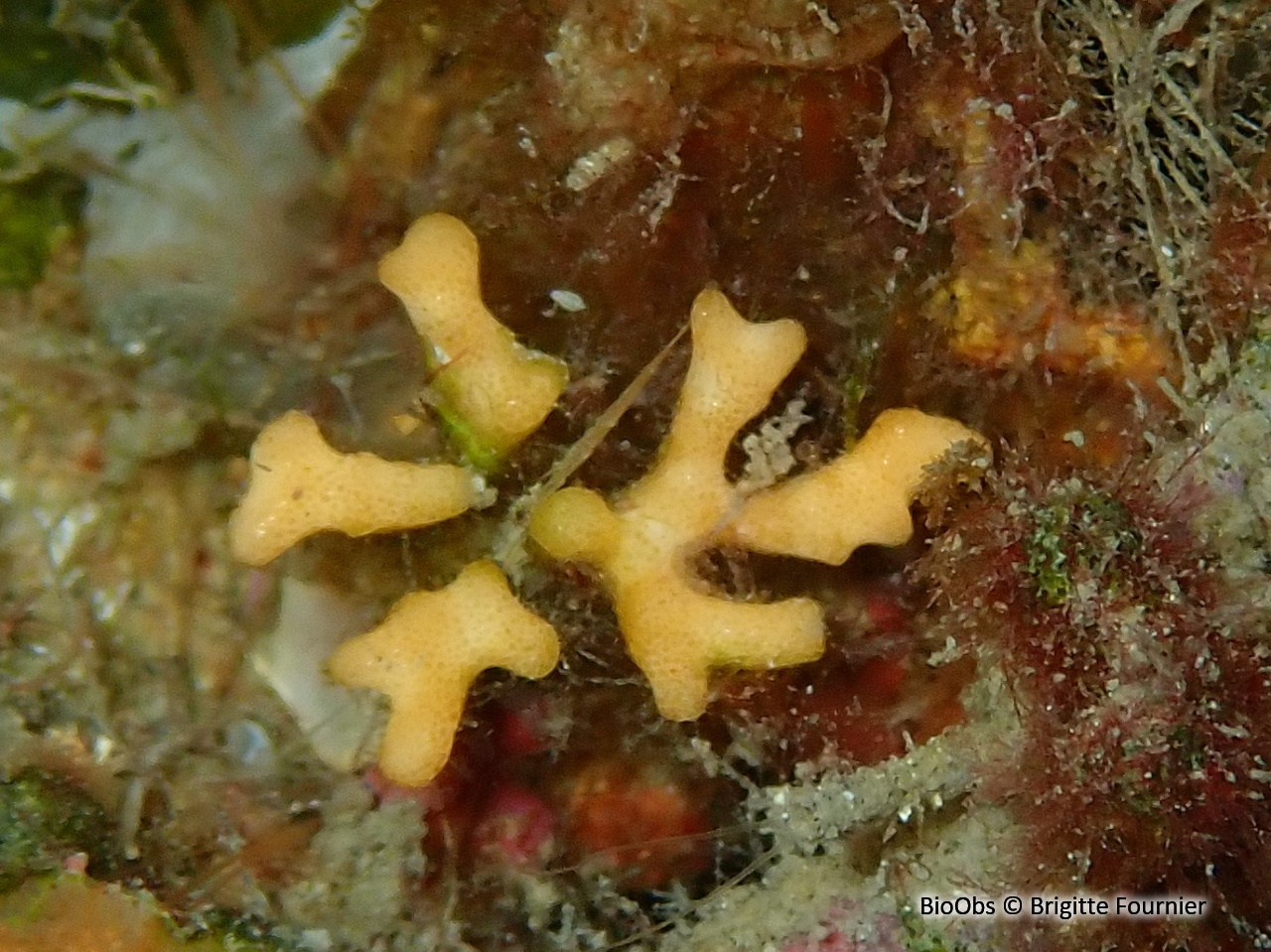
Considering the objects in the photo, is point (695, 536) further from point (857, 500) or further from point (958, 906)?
point (958, 906)

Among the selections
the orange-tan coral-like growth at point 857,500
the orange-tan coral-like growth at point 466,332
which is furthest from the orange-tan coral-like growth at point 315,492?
the orange-tan coral-like growth at point 857,500

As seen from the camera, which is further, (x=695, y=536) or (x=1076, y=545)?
(x=695, y=536)

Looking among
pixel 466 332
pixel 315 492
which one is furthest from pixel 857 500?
pixel 315 492

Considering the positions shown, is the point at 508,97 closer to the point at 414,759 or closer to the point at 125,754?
the point at 414,759

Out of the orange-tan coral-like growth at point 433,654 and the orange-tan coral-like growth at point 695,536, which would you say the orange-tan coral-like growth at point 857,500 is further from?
the orange-tan coral-like growth at point 433,654

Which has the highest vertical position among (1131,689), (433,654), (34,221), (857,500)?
(34,221)

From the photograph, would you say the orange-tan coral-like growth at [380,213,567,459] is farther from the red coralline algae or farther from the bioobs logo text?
the bioobs logo text

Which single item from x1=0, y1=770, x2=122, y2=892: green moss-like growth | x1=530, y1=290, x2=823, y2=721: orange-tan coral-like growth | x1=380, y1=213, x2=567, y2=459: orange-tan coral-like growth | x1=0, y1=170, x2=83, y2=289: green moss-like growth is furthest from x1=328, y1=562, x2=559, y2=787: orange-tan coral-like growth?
x1=0, y1=170, x2=83, y2=289: green moss-like growth

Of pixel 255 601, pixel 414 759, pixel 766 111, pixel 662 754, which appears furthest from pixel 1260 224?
pixel 255 601
